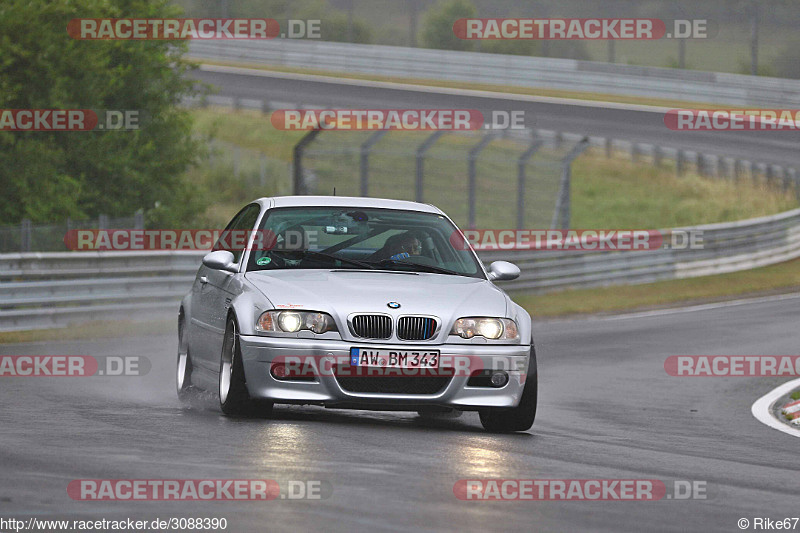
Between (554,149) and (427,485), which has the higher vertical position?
(427,485)

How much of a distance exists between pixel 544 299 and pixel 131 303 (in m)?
8.58

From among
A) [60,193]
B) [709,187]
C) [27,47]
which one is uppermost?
[27,47]

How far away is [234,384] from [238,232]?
2.15 m

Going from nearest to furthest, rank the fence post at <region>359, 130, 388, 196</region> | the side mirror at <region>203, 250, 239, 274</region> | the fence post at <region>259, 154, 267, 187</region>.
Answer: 1. the side mirror at <region>203, 250, 239, 274</region>
2. the fence post at <region>359, 130, 388, 196</region>
3. the fence post at <region>259, 154, 267, 187</region>

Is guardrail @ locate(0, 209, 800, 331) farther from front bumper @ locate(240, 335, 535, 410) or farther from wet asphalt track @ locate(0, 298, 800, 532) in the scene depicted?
front bumper @ locate(240, 335, 535, 410)

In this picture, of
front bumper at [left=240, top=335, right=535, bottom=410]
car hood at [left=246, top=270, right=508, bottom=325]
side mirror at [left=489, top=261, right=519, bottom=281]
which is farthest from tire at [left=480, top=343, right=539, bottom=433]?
side mirror at [left=489, top=261, right=519, bottom=281]

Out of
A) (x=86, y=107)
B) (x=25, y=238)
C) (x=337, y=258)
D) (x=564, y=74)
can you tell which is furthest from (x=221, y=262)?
(x=564, y=74)

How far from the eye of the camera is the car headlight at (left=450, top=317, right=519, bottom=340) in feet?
30.3

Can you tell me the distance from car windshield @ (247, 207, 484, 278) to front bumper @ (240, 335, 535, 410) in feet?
3.26

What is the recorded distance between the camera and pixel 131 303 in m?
19.9

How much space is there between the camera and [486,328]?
9.32 meters

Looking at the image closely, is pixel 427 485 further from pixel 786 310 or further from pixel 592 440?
pixel 786 310

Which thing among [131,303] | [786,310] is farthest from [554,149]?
[131,303]

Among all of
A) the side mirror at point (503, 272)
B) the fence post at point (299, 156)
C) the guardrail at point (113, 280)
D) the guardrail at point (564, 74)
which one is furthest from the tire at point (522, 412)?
the guardrail at point (564, 74)
